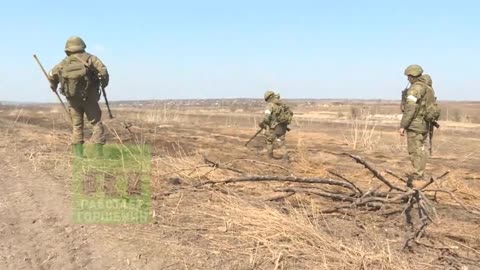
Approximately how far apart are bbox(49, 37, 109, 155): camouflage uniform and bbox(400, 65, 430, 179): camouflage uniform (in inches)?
177

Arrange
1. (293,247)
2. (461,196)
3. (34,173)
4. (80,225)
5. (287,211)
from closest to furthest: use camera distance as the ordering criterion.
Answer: (293,247)
(80,225)
(287,211)
(461,196)
(34,173)

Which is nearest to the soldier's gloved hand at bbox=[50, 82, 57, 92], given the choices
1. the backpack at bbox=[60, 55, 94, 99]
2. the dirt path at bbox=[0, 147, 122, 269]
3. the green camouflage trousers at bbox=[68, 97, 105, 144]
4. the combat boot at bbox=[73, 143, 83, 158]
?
the green camouflage trousers at bbox=[68, 97, 105, 144]

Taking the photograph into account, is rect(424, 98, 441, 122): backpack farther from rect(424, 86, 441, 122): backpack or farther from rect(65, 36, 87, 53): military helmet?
rect(65, 36, 87, 53): military helmet

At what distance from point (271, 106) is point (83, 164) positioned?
4.68m

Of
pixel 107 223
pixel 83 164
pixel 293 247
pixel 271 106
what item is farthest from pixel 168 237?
pixel 271 106

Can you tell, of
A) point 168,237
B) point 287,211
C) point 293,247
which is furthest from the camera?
point 287,211

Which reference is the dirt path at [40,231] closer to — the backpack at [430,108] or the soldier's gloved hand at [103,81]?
the soldier's gloved hand at [103,81]

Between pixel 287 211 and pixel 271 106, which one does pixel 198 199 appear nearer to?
pixel 287 211

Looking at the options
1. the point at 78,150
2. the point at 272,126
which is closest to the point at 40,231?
the point at 78,150

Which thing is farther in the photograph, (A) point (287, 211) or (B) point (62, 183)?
(B) point (62, 183)

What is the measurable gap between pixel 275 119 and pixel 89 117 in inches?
158

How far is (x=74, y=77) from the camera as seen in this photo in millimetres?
6844

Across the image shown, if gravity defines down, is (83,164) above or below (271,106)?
below

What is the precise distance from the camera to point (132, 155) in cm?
577
